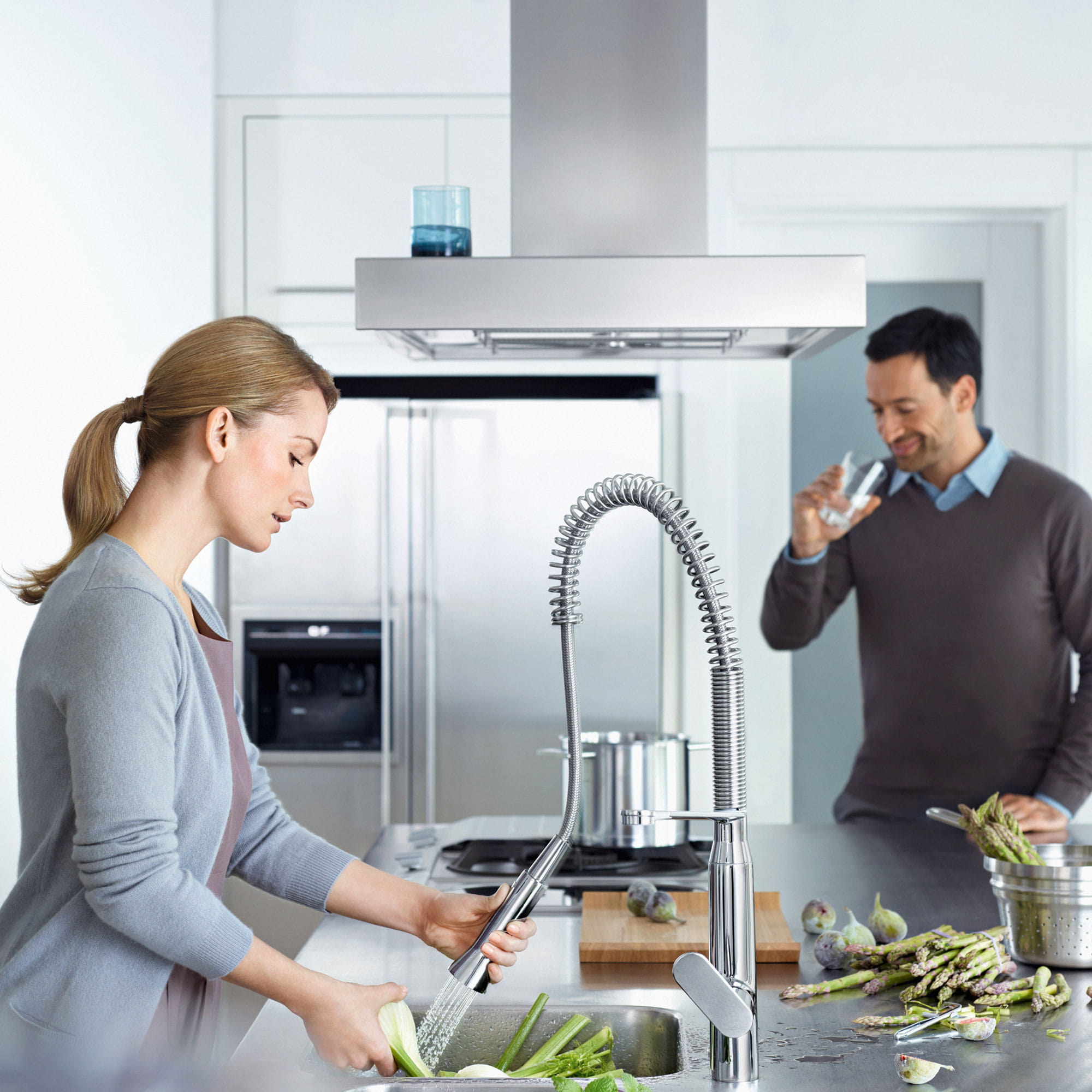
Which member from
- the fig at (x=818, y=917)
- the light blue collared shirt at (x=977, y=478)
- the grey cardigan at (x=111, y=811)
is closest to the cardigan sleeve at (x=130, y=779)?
the grey cardigan at (x=111, y=811)

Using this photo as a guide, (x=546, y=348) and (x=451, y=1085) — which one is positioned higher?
(x=546, y=348)

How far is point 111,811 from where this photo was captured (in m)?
1.05

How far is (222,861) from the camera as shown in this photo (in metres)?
1.35

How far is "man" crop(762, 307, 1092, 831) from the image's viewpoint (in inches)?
97.8

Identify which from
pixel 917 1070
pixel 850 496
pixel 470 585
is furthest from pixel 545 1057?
pixel 470 585

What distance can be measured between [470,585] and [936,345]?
1302 millimetres

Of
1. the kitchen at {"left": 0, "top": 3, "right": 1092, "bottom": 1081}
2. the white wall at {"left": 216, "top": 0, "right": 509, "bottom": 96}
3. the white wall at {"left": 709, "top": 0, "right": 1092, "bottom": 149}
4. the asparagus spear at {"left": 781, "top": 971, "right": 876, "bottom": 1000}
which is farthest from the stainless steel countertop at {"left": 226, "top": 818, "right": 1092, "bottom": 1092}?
the white wall at {"left": 216, "top": 0, "right": 509, "bottom": 96}

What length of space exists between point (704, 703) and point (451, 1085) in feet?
7.58

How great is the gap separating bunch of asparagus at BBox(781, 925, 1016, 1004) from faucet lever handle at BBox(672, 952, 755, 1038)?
324mm

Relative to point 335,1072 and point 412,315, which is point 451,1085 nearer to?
point 335,1072

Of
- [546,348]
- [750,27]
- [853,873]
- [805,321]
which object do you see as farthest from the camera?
[750,27]

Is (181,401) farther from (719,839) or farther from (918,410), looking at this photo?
(918,410)

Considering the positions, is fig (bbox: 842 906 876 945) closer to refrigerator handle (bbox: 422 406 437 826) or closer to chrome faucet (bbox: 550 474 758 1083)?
chrome faucet (bbox: 550 474 758 1083)

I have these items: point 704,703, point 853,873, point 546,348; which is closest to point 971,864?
point 853,873
